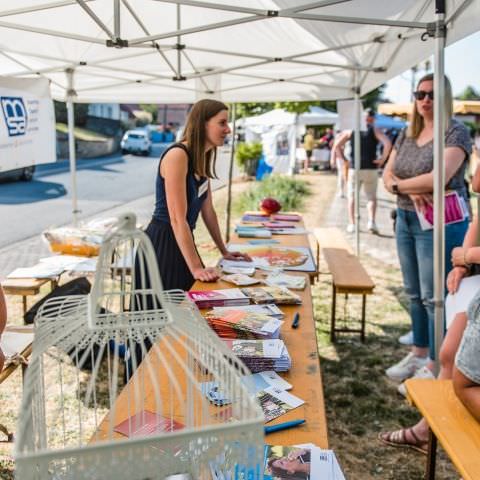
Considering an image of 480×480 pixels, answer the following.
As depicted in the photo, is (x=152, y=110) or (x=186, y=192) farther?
(x=152, y=110)

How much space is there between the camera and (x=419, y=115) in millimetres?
3023

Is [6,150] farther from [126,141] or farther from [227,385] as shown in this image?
[126,141]

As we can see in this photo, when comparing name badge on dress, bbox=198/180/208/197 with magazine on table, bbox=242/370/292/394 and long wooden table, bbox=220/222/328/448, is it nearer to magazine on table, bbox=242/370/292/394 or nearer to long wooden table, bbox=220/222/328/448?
long wooden table, bbox=220/222/328/448

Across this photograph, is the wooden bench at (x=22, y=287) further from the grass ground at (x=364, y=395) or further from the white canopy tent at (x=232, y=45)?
the white canopy tent at (x=232, y=45)

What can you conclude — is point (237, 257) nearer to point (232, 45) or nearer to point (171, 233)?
point (171, 233)

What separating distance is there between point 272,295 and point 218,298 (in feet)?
0.79

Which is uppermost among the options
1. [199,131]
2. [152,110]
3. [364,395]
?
[152,110]

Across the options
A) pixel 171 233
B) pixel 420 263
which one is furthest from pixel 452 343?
pixel 171 233

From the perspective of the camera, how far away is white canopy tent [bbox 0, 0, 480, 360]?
2609mm

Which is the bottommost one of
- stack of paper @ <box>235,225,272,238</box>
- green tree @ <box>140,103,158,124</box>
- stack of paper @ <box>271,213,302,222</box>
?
stack of paper @ <box>235,225,272,238</box>

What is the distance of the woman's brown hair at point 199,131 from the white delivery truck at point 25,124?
1787 mm

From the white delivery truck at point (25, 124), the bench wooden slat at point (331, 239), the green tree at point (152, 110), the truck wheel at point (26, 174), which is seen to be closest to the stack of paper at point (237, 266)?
the white delivery truck at point (25, 124)

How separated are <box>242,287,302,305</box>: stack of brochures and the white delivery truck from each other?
227 centimetres

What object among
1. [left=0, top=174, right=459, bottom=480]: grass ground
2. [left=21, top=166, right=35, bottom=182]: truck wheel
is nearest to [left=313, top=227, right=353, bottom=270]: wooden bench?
[left=0, top=174, right=459, bottom=480]: grass ground
